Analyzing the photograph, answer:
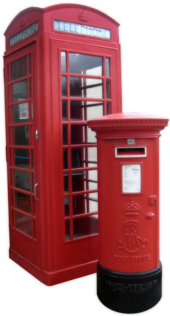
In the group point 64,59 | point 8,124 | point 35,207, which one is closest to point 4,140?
point 8,124

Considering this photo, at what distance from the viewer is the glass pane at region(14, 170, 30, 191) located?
12.8 feet

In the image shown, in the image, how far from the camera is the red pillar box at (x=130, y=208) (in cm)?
298

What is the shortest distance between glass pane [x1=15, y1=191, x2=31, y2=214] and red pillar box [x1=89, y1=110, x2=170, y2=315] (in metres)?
1.11

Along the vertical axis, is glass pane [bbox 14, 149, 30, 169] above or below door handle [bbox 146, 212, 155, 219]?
above

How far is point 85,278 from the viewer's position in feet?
12.4

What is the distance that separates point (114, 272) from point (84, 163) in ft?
4.38

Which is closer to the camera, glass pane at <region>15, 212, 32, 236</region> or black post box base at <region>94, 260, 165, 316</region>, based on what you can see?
black post box base at <region>94, 260, 165, 316</region>

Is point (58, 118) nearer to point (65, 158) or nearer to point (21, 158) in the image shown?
point (65, 158)

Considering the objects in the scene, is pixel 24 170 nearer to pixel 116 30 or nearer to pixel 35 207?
pixel 35 207

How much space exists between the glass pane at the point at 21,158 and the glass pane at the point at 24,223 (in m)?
0.65

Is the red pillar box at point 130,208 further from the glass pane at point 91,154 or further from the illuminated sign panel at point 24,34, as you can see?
the illuminated sign panel at point 24,34

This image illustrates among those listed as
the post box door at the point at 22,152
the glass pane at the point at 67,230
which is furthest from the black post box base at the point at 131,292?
the post box door at the point at 22,152

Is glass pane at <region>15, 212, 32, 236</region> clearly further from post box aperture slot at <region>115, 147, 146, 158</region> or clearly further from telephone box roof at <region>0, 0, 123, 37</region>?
telephone box roof at <region>0, 0, 123, 37</region>

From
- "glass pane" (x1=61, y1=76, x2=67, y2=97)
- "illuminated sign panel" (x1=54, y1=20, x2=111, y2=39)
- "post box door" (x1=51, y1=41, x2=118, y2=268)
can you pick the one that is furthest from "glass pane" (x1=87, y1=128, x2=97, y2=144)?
"illuminated sign panel" (x1=54, y1=20, x2=111, y2=39)
